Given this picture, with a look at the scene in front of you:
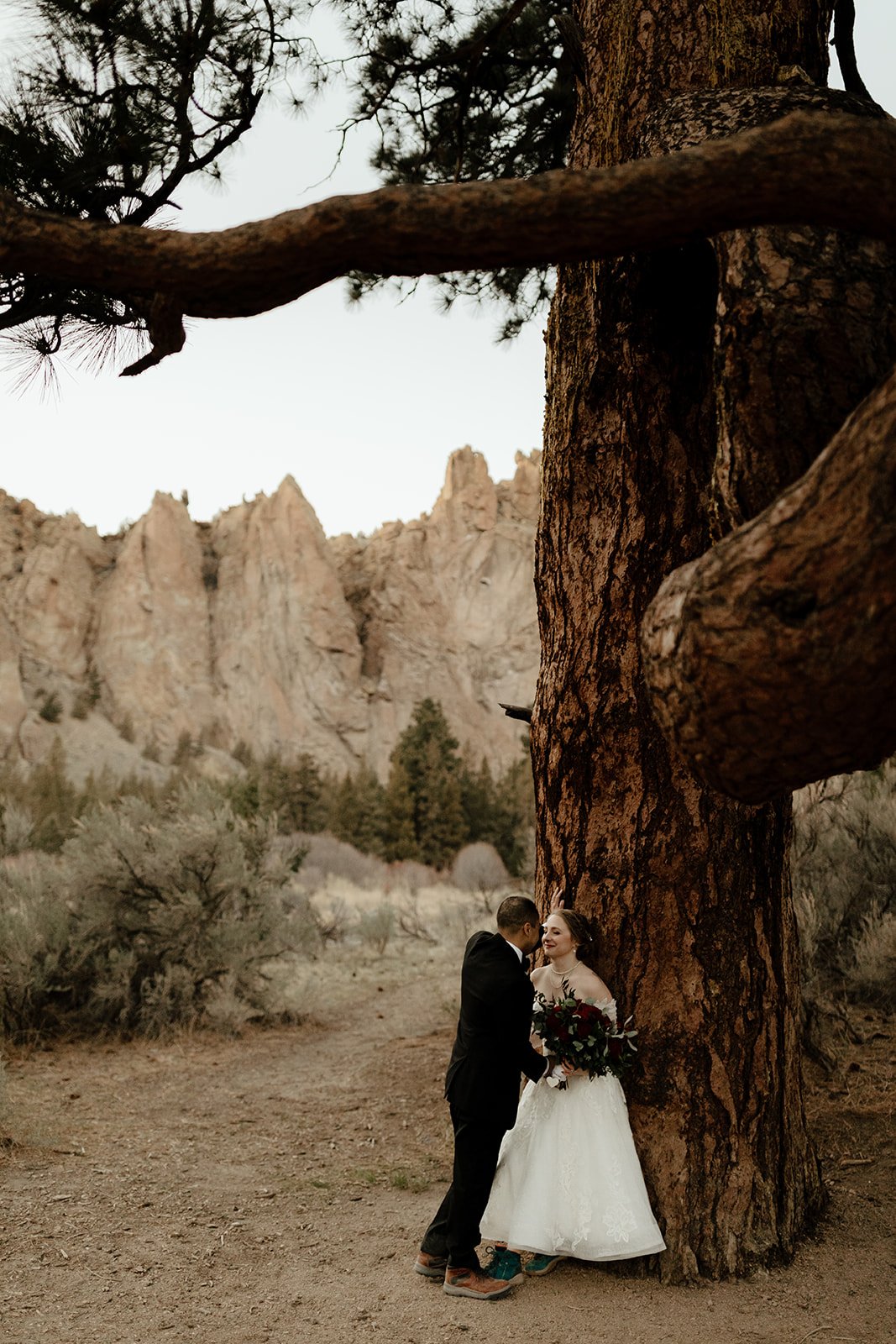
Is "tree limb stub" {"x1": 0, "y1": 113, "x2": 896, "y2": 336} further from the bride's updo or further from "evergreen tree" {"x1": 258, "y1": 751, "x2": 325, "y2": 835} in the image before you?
"evergreen tree" {"x1": 258, "y1": 751, "x2": 325, "y2": 835}

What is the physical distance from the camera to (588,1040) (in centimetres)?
388

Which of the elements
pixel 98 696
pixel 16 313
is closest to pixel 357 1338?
pixel 16 313

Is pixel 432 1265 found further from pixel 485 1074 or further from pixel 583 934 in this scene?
pixel 583 934

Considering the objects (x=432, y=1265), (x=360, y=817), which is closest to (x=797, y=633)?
(x=432, y=1265)

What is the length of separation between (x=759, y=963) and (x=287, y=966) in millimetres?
7921

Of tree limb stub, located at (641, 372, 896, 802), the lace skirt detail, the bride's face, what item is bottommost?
the lace skirt detail

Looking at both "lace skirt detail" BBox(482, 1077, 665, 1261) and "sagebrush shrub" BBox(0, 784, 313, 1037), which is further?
"sagebrush shrub" BBox(0, 784, 313, 1037)

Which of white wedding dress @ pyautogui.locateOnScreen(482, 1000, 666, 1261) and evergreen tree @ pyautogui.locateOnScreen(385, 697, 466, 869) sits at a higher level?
evergreen tree @ pyautogui.locateOnScreen(385, 697, 466, 869)

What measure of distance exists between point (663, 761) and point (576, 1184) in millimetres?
1532

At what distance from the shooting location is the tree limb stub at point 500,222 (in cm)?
227

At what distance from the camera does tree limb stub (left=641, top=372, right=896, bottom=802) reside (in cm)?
204

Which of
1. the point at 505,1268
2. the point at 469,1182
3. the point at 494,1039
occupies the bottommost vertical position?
the point at 505,1268

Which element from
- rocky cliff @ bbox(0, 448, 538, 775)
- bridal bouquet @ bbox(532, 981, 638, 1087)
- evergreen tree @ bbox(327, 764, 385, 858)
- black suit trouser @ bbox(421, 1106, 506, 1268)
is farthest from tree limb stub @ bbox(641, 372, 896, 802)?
rocky cliff @ bbox(0, 448, 538, 775)

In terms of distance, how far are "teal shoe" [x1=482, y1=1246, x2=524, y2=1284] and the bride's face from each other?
1099 millimetres
